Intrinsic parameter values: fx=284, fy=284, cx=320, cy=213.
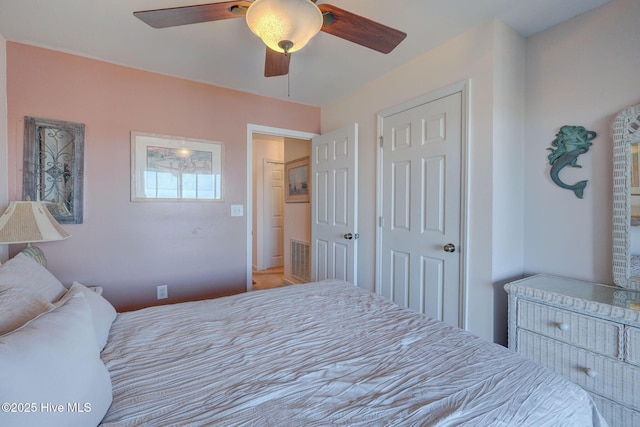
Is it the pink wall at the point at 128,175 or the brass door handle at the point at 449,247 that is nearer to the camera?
the brass door handle at the point at 449,247

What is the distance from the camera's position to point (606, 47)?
163 centimetres

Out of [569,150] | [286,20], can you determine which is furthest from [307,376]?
[569,150]

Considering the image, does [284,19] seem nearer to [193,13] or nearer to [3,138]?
[193,13]

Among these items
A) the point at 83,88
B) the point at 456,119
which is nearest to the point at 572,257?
the point at 456,119

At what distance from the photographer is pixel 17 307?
90cm

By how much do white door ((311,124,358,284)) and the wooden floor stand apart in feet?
3.66

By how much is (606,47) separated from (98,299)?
300 centimetres

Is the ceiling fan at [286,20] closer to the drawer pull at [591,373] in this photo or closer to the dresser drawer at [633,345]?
the dresser drawer at [633,345]

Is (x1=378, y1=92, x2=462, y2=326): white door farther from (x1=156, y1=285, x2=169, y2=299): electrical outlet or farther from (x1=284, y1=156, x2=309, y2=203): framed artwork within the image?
(x1=156, y1=285, x2=169, y2=299): electrical outlet

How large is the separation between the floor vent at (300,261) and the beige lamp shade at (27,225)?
2.45 meters

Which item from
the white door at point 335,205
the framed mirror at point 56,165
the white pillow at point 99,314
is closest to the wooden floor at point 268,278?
the white door at point 335,205

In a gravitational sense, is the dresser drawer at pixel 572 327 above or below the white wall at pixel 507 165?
below

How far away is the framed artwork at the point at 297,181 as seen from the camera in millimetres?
3718

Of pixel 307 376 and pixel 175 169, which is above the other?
pixel 175 169
